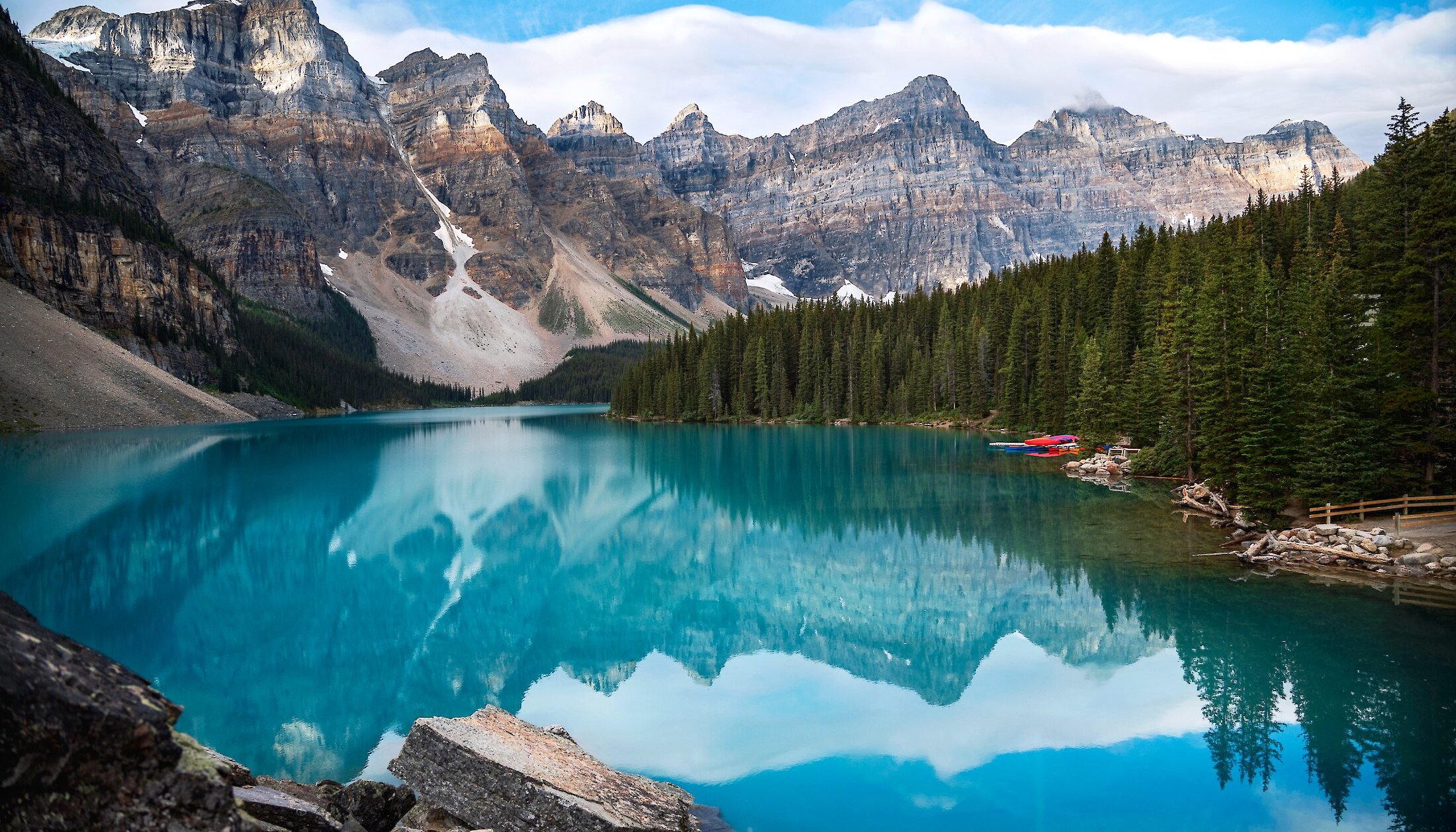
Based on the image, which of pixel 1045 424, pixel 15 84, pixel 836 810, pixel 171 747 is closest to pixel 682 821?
pixel 836 810

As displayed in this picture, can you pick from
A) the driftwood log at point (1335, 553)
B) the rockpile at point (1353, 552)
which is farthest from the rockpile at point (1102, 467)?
the driftwood log at point (1335, 553)

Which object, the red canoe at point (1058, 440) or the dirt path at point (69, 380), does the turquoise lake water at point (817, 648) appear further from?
the dirt path at point (69, 380)

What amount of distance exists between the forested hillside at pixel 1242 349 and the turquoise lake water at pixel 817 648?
458 centimetres

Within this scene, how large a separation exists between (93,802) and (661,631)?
13.2 metres

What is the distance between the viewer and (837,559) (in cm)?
2314

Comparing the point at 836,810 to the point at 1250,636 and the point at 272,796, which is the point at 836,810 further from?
the point at 1250,636

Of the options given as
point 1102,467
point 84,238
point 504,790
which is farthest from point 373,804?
point 84,238

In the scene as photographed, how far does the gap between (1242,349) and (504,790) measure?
99.0 feet

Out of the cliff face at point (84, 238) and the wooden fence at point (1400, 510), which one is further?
the cliff face at point (84, 238)

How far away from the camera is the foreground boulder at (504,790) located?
6.83 metres

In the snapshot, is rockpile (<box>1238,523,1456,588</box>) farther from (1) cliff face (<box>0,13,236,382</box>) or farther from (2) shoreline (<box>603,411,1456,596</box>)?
(1) cliff face (<box>0,13,236,382</box>)

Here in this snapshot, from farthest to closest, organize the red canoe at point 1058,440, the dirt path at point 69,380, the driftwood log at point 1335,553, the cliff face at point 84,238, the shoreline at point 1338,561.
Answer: the cliff face at point 84,238 < the dirt path at point 69,380 < the red canoe at point 1058,440 < the driftwood log at point 1335,553 < the shoreline at point 1338,561

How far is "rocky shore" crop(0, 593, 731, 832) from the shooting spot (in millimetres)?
Result: 4195

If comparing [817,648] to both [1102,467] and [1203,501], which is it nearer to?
[1203,501]
